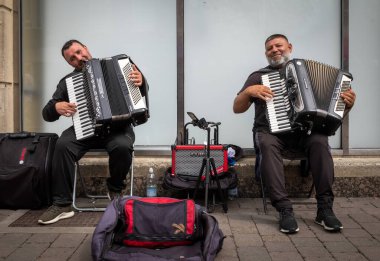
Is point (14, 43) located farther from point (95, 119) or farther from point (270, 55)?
point (270, 55)

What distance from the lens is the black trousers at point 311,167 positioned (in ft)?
12.8

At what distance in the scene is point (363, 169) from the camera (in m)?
4.88

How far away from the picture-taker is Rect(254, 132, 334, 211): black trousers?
3.92 m

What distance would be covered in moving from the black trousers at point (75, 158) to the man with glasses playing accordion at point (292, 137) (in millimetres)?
1052

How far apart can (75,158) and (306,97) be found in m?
1.91

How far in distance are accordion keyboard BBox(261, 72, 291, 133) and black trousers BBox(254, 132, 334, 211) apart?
0.14 meters

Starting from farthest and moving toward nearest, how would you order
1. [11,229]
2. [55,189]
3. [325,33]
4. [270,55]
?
[325,33], [270,55], [55,189], [11,229]

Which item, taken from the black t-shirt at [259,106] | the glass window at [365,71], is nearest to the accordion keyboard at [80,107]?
the black t-shirt at [259,106]

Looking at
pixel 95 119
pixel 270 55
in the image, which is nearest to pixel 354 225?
pixel 270 55

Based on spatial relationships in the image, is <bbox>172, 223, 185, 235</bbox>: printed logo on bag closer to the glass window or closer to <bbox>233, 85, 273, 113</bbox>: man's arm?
<bbox>233, 85, 273, 113</bbox>: man's arm

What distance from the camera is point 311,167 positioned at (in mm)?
4008

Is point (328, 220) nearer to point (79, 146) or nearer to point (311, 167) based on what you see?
point (311, 167)

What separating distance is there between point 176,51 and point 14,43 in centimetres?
163

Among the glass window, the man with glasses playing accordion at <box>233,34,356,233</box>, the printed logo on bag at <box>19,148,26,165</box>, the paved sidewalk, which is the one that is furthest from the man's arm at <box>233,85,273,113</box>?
the printed logo on bag at <box>19,148,26,165</box>
